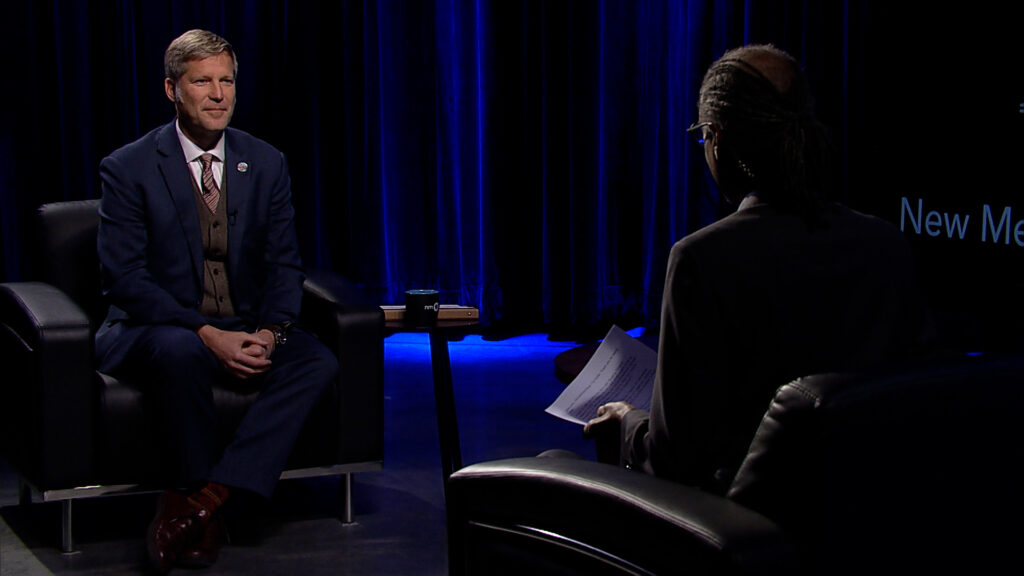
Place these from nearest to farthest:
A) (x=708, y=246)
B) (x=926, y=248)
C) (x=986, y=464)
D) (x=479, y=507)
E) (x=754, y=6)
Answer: (x=986, y=464) → (x=708, y=246) → (x=479, y=507) → (x=926, y=248) → (x=754, y=6)

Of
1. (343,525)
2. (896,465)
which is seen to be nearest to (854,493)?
(896,465)

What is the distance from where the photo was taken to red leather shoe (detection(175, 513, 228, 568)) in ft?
8.33

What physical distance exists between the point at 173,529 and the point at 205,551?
96mm

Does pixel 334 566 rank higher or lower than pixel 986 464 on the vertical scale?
lower

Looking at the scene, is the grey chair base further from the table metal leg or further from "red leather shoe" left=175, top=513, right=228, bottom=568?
the table metal leg

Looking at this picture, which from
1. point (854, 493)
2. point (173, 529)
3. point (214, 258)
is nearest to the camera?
point (854, 493)

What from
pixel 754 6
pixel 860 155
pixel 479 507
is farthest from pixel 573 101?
pixel 479 507

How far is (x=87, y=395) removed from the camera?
8.40 ft

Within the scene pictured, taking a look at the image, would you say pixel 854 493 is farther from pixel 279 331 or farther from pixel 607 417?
pixel 279 331

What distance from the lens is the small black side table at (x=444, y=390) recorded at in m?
2.56

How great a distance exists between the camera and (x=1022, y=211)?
2.88 meters

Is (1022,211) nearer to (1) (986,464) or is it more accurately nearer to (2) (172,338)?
(1) (986,464)

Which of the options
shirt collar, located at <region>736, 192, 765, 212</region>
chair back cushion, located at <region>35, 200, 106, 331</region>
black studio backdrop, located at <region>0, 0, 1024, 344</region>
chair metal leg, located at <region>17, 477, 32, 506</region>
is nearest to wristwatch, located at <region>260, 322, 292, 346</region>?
chair back cushion, located at <region>35, 200, 106, 331</region>

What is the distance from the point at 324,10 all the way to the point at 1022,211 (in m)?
3.03
